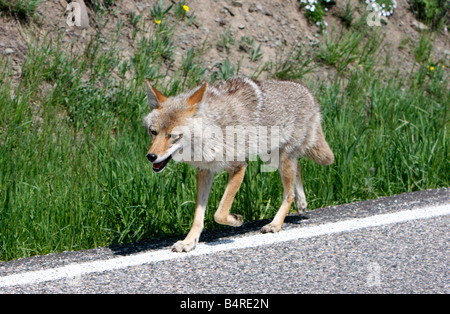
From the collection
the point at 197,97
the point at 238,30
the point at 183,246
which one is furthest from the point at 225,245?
the point at 238,30

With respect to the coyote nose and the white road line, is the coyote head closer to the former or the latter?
the coyote nose

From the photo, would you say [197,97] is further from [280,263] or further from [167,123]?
[280,263]

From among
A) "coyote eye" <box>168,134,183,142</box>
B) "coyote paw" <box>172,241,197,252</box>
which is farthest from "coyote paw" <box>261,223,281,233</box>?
"coyote eye" <box>168,134,183,142</box>

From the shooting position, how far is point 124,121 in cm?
700

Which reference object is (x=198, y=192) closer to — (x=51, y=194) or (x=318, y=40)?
(x=51, y=194)

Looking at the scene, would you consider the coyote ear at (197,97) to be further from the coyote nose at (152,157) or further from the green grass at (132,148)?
the green grass at (132,148)

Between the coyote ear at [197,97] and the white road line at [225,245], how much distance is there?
110 centimetres

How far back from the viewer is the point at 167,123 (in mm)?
4402

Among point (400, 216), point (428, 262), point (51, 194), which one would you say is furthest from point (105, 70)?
point (428, 262)

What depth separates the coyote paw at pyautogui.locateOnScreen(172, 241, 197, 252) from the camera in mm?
4391

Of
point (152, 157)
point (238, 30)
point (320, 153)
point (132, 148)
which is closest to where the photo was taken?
point (152, 157)

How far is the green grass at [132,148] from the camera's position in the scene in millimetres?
4883

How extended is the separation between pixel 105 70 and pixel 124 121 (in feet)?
2.84

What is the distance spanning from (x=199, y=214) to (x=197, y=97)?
928 mm
